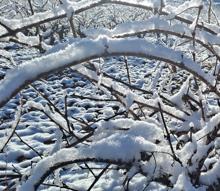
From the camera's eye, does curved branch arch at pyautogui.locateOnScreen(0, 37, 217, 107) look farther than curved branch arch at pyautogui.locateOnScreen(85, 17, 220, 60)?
No

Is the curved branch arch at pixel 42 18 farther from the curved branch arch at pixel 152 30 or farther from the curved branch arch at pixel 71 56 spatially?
the curved branch arch at pixel 71 56

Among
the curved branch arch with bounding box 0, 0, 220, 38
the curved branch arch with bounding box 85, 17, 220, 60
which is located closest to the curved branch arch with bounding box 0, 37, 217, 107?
the curved branch arch with bounding box 85, 17, 220, 60

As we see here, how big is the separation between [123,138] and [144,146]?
5cm

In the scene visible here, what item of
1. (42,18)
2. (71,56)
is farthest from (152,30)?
(71,56)

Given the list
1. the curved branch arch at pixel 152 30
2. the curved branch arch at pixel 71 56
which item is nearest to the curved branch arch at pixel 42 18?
the curved branch arch at pixel 152 30

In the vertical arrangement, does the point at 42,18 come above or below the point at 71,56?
above

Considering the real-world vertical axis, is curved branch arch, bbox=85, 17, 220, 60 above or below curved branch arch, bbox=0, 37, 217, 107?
above

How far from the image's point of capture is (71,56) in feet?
2.67

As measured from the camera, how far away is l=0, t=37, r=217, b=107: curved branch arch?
2.54 feet

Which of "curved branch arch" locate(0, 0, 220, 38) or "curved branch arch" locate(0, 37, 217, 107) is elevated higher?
"curved branch arch" locate(0, 0, 220, 38)

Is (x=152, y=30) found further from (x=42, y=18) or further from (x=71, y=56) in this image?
(x=71, y=56)

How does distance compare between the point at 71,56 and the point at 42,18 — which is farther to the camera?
the point at 42,18

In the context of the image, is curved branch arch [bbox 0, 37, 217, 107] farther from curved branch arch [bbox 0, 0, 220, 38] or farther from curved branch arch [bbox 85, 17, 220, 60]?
curved branch arch [bbox 0, 0, 220, 38]

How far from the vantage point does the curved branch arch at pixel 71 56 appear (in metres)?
0.77
